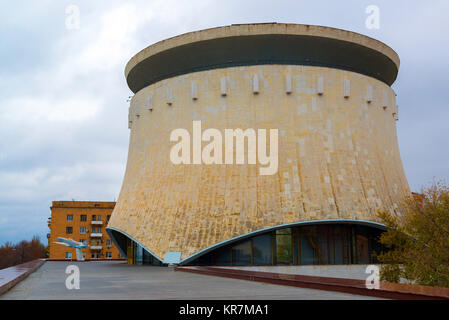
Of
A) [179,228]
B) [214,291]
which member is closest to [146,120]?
[179,228]

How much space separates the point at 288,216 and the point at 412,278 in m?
10.0

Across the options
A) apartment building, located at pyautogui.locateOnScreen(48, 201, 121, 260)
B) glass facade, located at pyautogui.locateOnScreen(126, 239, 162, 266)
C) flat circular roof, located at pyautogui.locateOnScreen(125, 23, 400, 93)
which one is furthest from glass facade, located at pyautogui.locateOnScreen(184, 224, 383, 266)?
apartment building, located at pyautogui.locateOnScreen(48, 201, 121, 260)

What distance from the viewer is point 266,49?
86.6 feet

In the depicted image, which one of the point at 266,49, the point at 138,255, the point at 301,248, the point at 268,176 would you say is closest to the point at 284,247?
the point at 301,248

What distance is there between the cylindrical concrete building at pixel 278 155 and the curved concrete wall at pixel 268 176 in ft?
Answer: 0.18

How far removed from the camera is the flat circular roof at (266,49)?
25.7 meters

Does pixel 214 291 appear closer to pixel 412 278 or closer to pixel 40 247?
pixel 412 278

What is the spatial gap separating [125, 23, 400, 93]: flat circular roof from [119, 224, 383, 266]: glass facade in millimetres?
9218

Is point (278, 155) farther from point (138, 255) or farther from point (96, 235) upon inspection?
point (96, 235)

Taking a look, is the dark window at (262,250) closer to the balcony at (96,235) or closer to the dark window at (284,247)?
the dark window at (284,247)

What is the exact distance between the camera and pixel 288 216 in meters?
23.3

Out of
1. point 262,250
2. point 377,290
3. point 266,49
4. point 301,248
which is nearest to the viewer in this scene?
point 377,290

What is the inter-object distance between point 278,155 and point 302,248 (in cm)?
477
